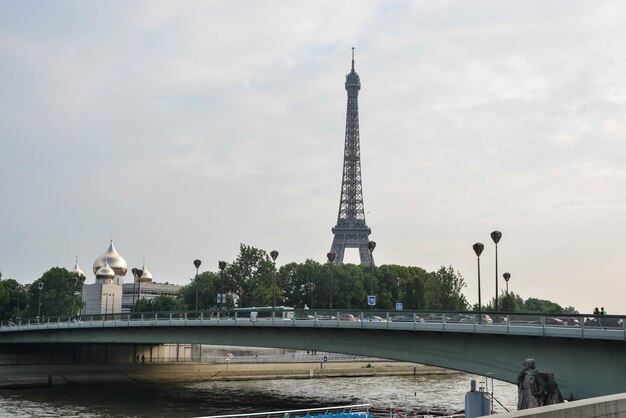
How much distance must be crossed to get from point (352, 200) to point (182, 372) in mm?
97401

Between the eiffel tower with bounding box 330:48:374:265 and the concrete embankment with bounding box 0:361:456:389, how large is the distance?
7443 centimetres

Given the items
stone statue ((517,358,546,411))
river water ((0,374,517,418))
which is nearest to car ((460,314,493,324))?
river water ((0,374,517,418))

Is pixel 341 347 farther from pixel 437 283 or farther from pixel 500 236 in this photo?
pixel 437 283

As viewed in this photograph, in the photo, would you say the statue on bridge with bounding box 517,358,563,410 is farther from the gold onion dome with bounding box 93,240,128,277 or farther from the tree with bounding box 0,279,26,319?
the gold onion dome with bounding box 93,240,128,277

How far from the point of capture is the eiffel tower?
577ft

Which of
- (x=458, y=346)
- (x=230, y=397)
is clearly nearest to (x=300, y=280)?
(x=230, y=397)

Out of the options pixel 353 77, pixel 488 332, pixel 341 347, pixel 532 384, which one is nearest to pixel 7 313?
pixel 353 77

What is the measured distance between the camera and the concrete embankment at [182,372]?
80375 millimetres

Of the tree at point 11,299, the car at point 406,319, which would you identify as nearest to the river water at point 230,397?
the car at point 406,319

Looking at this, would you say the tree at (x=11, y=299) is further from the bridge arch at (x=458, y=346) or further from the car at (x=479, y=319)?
the car at (x=479, y=319)

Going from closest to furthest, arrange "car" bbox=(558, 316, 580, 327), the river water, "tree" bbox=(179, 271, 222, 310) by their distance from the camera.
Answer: "car" bbox=(558, 316, 580, 327) → the river water → "tree" bbox=(179, 271, 222, 310)

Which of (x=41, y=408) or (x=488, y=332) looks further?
(x=41, y=408)

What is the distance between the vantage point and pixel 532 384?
3039cm

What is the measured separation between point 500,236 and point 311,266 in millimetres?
91342
